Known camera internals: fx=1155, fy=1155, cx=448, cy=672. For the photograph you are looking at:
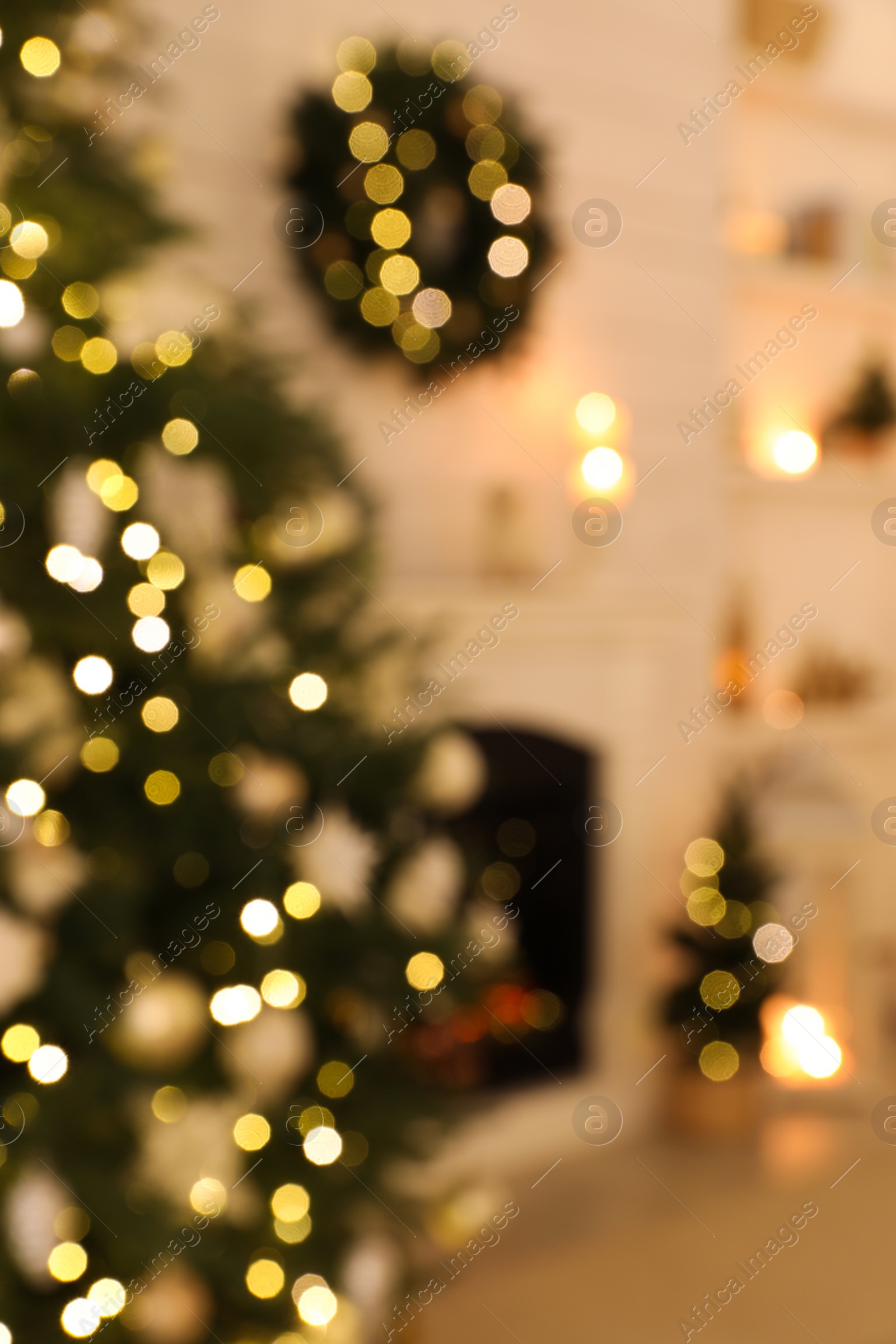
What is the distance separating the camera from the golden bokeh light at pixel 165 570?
5.09 feet

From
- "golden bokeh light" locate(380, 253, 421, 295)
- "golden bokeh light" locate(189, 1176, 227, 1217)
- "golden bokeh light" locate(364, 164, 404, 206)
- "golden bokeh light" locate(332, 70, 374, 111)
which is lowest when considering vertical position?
"golden bokeh light" locate(189, 1176, 227, 1217)

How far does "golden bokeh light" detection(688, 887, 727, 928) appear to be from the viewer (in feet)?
10.0

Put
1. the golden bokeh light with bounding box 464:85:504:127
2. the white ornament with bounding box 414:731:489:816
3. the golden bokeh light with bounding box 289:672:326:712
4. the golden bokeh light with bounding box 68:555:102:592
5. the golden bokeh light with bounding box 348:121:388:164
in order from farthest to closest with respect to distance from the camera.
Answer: the golden bokeh light with bounding box 464:85:504:127 → the golden bokeh light with bounding box 348:121:388:164 → the white ornament with bounding box 414:731:489:816 → the golden bokeh light with bounding box 289:672:326:712 → the golden bokeh light with bounding box 68:555:102:592

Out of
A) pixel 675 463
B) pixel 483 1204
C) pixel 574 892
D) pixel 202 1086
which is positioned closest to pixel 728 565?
pixel 675 463

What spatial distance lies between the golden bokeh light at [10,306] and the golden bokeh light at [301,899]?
2.74 feet

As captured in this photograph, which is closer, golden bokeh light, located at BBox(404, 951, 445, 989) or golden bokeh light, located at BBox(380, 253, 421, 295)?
golden bokeh light, located at BBox(404, 951, 445, 989)

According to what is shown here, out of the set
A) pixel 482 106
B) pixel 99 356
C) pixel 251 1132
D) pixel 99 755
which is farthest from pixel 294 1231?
pixel 482 106

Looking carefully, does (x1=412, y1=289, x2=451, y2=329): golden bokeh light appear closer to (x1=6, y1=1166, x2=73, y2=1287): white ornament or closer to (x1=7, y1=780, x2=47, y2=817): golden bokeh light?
(x1=7, y1=780, x2=47, y2=817): golden bokeh light

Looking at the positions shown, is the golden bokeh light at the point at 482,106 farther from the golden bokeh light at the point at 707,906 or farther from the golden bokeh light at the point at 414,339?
the golden bokeh light at the point at 707,906

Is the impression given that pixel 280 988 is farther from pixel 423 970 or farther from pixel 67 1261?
pixel 67 1261

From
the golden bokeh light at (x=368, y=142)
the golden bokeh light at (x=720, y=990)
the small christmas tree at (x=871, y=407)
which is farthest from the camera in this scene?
the small christmas tree at (x=871, y=407)

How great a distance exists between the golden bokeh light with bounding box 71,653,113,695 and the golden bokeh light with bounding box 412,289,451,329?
148cm

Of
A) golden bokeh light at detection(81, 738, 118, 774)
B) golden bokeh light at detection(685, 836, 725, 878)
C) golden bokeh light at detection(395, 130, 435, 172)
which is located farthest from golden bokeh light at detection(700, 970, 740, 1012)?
golden bokeh light at detection(395, 130, 435, 172)

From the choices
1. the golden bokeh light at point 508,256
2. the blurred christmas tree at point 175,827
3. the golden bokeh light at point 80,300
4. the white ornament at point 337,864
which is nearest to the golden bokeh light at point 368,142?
the golden bokeh light at point 508,256
